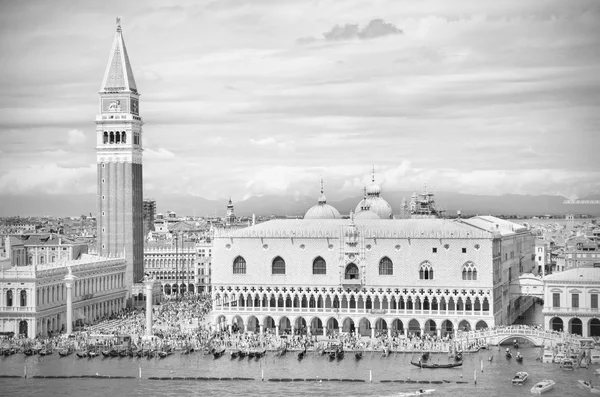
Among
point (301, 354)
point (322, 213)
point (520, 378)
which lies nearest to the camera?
point (520, 378)

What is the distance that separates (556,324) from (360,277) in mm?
13001

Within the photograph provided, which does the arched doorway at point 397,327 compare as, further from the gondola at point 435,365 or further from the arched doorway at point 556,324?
the gondola at point 435,365

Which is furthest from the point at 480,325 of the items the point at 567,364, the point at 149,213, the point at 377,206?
the point at 149,213

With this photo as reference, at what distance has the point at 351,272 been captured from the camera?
239 feet

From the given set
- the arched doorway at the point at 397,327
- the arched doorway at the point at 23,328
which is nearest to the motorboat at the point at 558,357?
Result: the arched doorway at the point at 397,327

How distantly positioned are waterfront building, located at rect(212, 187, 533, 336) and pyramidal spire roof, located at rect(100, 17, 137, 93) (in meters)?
23.2

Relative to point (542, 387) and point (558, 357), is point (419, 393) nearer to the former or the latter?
point (542, 387)

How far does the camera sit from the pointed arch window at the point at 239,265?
2948 inches

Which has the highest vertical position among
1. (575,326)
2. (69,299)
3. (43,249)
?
(43,249)

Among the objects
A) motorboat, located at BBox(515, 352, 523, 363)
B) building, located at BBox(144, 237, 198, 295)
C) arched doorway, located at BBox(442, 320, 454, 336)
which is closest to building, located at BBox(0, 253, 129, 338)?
arched doorway, located at BBox(442, 320, 454, 336)

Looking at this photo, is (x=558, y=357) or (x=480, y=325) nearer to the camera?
(x=558, y=357)

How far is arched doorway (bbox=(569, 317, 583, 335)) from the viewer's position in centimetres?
6850

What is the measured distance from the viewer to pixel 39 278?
72562mm

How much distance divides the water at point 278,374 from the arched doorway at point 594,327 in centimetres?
480
